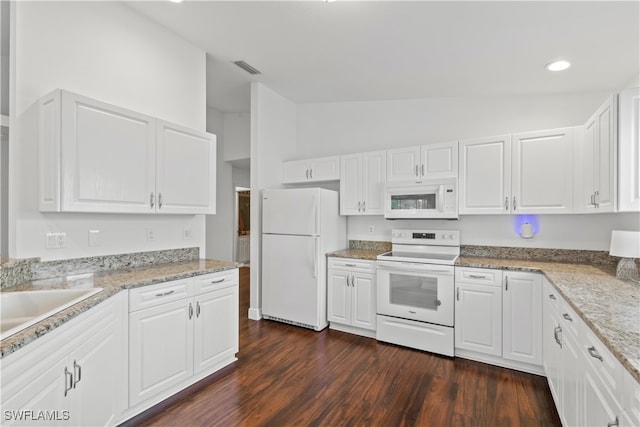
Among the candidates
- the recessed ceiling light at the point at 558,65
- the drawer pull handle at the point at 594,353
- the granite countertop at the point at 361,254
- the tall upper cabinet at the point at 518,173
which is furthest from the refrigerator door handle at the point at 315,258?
the recessed ceiling light at the point at 558,65

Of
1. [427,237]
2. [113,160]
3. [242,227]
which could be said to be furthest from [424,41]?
[242,227]

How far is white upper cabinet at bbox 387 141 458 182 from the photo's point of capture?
3289mm

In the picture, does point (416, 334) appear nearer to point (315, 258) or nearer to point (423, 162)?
point (315, 258)

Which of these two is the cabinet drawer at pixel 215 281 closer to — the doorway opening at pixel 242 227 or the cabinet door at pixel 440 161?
the cabinet door at pixel 440 161

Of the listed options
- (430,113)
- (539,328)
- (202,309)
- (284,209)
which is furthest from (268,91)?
(539,328)

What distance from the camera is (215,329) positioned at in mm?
2537

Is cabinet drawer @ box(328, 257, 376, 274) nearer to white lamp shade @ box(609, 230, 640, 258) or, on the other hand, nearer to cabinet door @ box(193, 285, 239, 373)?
cabinet door @ box(193, 285, 239, 373)

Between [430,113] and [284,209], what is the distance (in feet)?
7.13

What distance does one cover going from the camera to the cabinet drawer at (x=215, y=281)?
7.85 feet

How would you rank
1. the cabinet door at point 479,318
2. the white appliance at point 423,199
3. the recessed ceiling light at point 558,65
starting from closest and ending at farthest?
the recessed ceiling light at point 558,65, the cabinet door at point 479,318, the white appliance at point 423,199

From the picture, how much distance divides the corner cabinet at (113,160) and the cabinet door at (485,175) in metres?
2.65

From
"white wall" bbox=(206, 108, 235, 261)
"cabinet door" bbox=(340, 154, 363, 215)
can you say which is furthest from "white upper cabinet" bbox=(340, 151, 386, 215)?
"white wall" bbox=(206, 108, 235, 261)

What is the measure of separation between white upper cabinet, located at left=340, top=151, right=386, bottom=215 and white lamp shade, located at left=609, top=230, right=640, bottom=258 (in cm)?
204

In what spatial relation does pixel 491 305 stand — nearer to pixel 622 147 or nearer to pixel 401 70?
pixel 622 147
